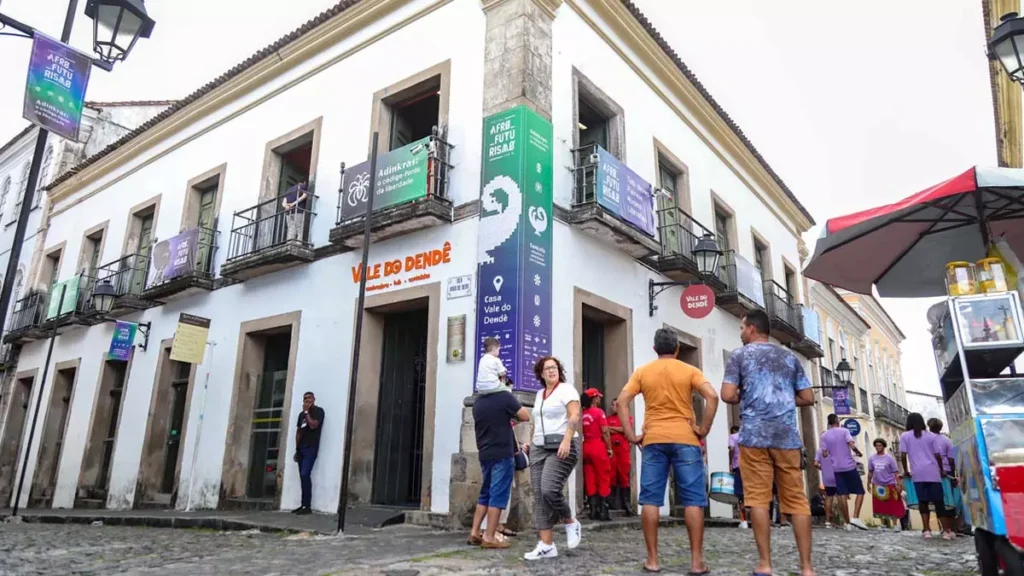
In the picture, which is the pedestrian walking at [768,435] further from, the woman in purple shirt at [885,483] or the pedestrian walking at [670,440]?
the woman in purple shirt at [885,483]

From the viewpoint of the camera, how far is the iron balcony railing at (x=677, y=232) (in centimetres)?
1064

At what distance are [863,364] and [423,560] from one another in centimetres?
2524

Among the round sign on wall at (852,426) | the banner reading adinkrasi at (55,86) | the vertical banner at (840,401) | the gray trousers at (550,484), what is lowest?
the gray trousers at (550,484)

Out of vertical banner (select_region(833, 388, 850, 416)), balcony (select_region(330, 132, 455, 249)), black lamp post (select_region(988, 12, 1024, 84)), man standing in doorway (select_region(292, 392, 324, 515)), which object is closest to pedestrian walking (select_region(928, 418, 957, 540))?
black lamp post (select_region(988, 12, 1024, 84))

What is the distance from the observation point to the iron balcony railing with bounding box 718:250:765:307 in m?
12.2

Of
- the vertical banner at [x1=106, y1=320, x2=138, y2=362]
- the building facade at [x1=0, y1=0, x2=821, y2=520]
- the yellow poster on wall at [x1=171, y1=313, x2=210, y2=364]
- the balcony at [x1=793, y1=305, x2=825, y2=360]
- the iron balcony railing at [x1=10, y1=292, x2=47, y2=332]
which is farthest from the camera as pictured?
the iron balcony railing at [x1=10, y1=292, x2=47, y2=332]

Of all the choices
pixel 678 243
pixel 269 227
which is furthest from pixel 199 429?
pixel 678 243

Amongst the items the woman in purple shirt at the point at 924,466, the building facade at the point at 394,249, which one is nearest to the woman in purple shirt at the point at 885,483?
the building facade at the point at 394,249

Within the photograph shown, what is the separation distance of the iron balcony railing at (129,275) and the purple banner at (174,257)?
2.35 feet

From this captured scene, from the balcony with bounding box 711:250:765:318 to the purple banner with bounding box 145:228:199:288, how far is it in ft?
28.7

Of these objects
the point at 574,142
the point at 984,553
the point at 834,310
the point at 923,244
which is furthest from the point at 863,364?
the point at 984,553

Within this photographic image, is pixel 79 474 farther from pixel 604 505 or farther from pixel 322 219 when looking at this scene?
pixel 604 505

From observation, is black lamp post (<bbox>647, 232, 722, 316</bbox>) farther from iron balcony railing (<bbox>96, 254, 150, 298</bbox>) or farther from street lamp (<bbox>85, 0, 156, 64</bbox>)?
iron balcony railing (<bbox>96, 254, 150, 298</bbox>)

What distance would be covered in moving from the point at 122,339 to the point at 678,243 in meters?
9.64
